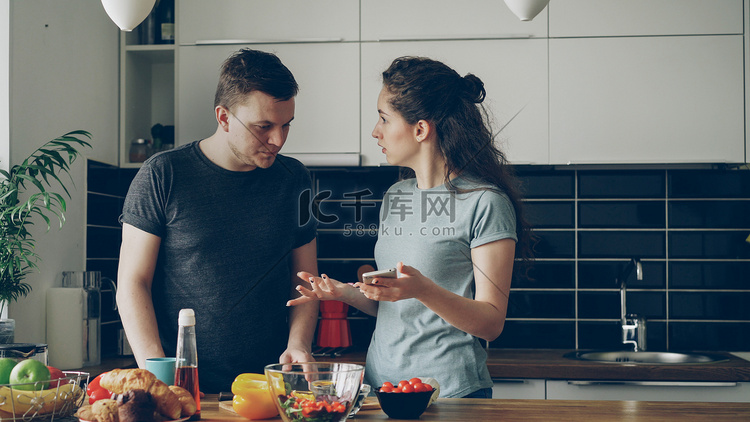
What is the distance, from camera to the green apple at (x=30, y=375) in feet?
3.43

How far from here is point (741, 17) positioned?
8.23 feet

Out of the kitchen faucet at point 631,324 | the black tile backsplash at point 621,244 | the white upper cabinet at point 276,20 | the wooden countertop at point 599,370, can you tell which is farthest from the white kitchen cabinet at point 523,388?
the white upper cabinet at point 276,20

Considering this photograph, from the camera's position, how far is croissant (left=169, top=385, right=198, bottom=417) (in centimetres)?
110

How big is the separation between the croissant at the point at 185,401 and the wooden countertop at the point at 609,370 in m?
1.31

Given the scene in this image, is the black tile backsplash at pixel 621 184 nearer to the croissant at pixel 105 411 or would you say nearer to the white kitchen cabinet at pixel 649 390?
the white kitchen cabinet at pixel 649 390

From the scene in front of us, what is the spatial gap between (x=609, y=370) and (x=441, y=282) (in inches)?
44.4

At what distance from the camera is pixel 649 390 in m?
2.34

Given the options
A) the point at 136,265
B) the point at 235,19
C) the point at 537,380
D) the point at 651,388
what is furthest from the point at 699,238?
the point at 136,265

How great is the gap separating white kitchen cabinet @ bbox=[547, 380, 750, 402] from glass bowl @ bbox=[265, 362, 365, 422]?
57.4 inches

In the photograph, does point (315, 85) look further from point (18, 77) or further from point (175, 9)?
point (18, 77)

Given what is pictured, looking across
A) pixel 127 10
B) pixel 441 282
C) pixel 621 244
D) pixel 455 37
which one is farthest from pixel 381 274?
pixel 621 244

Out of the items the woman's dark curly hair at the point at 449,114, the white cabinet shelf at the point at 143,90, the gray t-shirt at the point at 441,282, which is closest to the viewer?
the gray t-shirt at the point at 441,282

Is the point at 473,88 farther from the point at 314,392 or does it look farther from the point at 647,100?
the point at 647,100

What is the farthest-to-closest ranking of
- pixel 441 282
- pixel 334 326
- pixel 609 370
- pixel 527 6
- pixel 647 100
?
pixel 334 326 → pixel 647 100 → pixel 609 370 → pixel 441 282 → pixel 527 6
